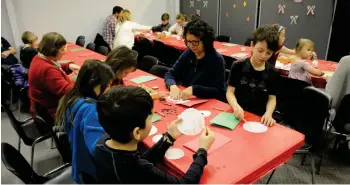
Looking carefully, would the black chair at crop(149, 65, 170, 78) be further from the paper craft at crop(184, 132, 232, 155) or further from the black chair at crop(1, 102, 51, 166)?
the paper craft at crop(184, 132, 232, 155)

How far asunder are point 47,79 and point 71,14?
426cm

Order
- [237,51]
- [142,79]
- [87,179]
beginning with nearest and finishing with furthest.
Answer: [87,179], [142,79], [237,51]

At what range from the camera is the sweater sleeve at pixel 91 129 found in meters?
1.47

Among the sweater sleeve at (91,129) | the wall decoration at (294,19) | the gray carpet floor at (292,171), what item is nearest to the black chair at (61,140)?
the sweater sleeve at (91,129)

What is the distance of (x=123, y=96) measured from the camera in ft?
3.86

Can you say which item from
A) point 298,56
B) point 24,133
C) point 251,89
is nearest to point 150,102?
point 251,89

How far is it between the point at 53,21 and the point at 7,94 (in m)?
2.36

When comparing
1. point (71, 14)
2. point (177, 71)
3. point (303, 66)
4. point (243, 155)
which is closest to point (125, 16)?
point (71, 14)

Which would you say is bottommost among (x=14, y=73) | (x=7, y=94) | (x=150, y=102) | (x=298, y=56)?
(x=7, y=94)

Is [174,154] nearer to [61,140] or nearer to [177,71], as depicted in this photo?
[61,140]

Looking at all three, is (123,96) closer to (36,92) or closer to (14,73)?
(36,92)

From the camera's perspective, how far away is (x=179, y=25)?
20.1 feet

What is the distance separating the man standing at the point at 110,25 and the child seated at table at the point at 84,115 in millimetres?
4681

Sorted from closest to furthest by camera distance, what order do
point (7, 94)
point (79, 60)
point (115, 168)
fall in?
point (115, 168) < point (79, 60) < point (7, 94)
